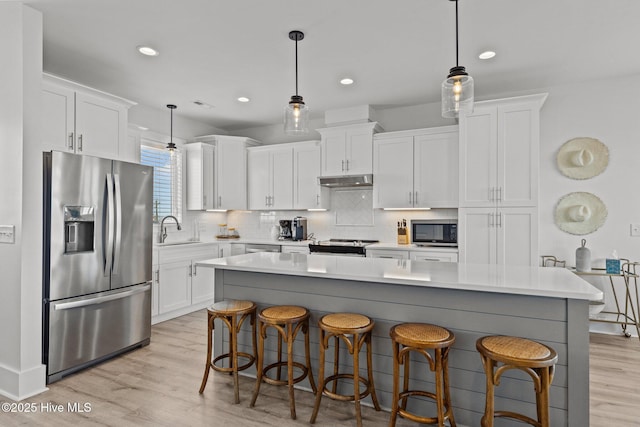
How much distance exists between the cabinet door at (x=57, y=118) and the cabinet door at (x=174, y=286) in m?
1.76

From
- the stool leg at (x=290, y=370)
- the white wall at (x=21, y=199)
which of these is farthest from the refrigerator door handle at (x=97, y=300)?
the stool leg at (x=290, y=370)

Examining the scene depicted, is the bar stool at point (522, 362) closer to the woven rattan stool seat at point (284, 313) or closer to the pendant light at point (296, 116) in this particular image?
the woven rattan stool seat at point (284, 313)

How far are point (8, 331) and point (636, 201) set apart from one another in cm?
589

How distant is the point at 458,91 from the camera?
225 cm

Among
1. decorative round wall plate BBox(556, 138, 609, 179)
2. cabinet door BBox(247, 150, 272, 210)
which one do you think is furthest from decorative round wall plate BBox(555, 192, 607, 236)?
cabinet door BBox(247, 150, 272, 210)

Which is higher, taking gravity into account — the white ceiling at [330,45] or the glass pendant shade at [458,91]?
the white ceiling at [330,45]

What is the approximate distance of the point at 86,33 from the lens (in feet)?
9.43

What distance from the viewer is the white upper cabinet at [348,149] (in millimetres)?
4730

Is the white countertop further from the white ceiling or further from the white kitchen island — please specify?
the white ceiling

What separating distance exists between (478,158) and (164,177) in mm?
4118

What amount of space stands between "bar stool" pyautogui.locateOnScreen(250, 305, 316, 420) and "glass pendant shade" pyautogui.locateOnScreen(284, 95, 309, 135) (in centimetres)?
135

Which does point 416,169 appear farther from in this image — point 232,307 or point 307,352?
point 232,307

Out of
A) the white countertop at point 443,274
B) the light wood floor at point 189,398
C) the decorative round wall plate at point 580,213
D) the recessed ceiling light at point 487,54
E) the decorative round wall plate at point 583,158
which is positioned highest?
the recessed ceiling light at point 487,54

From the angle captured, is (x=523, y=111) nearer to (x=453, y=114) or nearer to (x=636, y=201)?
(x=636, y=201)
